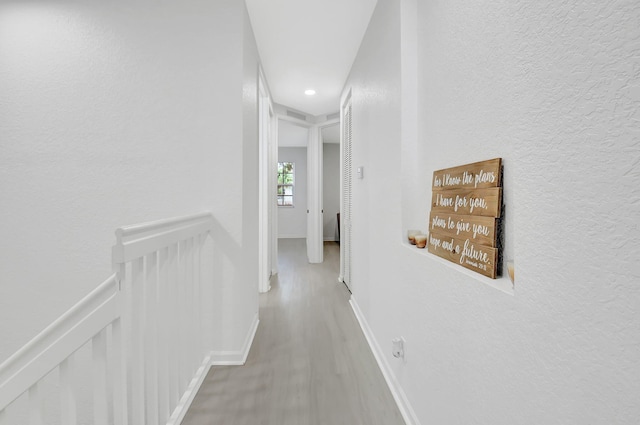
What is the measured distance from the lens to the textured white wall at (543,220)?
494 millimetres

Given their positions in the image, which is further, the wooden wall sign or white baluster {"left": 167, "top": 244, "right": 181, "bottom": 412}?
white baluster {"left": 167, "top": 244, "right": 181, "bottom": 412}

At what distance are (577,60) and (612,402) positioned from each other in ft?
1.91

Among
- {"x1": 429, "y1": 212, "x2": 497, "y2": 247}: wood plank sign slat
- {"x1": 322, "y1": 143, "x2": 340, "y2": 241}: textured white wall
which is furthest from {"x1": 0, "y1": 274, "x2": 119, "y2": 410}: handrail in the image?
{"x1": 322, "y1": 143, "x2": 340, "y2": 241}: textured white wall

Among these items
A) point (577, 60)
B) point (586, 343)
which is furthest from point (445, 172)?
point (586, 343)

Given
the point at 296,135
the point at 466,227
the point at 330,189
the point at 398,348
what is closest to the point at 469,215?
the point at 466,227

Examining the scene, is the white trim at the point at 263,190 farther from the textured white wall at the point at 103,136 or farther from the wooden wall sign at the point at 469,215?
the wooden wall sign at the point at 469,215

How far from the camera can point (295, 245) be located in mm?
7027

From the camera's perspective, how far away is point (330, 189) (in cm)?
806

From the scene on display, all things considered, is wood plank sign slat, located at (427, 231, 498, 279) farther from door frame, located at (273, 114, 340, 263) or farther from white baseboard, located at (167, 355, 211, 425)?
door frame, located at (273, 114, 340, 263)

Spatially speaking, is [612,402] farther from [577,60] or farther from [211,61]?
[211,61]

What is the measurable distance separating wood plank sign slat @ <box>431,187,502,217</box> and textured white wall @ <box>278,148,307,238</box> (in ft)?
23.2

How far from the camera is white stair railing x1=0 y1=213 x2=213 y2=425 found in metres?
0.80

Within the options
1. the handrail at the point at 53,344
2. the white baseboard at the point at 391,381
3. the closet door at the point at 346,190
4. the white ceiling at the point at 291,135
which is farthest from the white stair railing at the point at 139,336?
the white ceiling at the point at 291,135

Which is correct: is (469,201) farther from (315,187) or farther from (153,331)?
(315,187)
